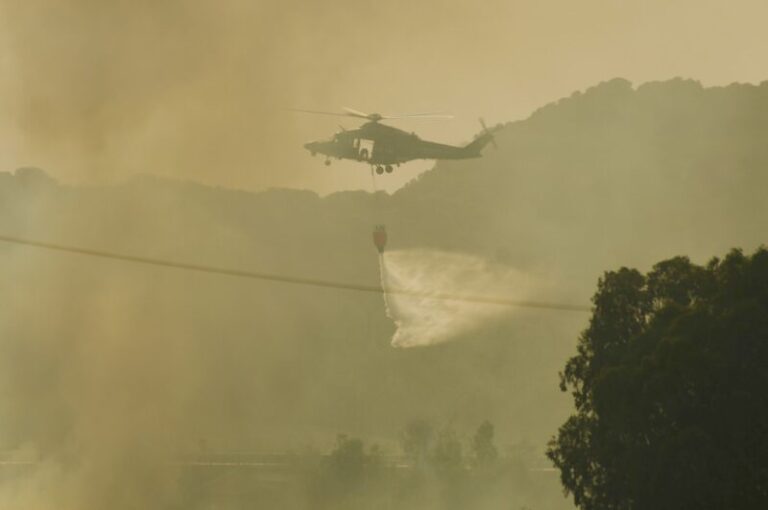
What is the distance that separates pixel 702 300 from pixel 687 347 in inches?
218

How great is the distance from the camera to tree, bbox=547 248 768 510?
69375mm

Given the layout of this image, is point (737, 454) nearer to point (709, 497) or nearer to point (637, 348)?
point (709, 497)

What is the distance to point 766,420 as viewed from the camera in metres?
69.6

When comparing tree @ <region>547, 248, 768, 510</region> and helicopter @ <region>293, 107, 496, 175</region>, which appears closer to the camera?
tree @ <region>547, 248, 768, 510</region>

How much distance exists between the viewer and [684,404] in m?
71.1

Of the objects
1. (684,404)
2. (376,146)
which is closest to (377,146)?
(376,146)

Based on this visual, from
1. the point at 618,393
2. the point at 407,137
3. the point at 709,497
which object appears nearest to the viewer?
the point at 709,497

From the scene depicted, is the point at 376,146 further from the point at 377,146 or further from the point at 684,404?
the point at 684,404

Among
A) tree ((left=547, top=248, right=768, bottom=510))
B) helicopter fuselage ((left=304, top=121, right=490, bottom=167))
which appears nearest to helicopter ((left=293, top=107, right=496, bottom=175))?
helicopter fuselage ((left=304, top=121, right=490, bottom=167))

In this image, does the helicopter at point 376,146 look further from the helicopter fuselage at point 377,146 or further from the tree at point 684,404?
the tree at point 684,404

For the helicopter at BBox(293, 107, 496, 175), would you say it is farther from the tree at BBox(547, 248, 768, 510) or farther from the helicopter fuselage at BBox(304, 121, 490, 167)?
the tree at BBox(547, 248, 768, 510)

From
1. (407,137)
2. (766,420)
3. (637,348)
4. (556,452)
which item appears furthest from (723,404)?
(407,137)

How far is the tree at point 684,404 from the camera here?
69.4 metres

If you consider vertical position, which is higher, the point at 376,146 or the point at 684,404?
the point at 376,146
